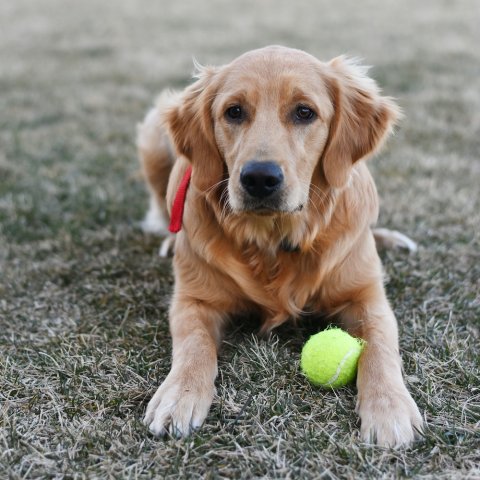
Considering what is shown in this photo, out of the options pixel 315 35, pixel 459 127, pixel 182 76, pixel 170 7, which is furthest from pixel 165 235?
pixel 170 7

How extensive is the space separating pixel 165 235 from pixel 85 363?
64.2 inches

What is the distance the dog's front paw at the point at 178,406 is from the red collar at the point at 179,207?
898mm

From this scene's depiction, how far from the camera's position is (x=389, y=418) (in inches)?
84.4

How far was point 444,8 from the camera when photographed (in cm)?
1478

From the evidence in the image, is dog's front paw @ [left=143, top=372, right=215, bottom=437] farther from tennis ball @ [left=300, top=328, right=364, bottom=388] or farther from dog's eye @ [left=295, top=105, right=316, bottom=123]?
dog's eye @ [left=295, top=105, right=316, bottom=123]

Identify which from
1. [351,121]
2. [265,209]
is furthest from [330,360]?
[351,121]

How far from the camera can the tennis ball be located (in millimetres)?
2432

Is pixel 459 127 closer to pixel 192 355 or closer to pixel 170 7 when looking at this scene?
pixel 192 355

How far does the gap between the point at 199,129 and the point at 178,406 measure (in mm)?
1390

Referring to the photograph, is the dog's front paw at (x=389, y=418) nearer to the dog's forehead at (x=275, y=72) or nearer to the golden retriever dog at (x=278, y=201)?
the golden retriever dog at (x=278, y=201)

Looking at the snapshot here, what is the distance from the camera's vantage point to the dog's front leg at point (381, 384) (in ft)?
6.95

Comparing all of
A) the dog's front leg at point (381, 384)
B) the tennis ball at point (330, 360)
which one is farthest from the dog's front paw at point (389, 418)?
the tennis ball at point (330, 360)

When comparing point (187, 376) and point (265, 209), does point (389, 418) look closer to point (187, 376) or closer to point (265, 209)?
point (187, 376)

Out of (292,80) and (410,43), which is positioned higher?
(292,80)
